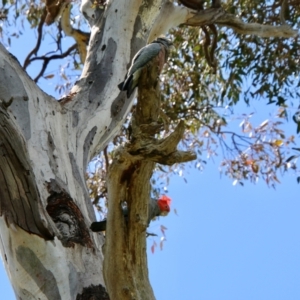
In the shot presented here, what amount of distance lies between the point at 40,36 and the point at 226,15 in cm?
160

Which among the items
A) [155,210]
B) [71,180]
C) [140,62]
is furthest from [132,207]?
[71,180]

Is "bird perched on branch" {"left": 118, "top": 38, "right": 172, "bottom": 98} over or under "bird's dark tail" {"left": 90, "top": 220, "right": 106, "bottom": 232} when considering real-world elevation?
over

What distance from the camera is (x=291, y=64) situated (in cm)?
606

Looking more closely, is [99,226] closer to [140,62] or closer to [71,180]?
[71,180]

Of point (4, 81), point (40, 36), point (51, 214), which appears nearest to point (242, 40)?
point (40, 36)

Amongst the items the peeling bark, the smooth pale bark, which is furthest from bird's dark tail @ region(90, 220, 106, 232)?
the peeling bark

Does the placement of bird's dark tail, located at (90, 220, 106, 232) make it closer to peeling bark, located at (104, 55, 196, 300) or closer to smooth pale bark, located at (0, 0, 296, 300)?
smooth pale bark, located at (0, 0, 296, 300)

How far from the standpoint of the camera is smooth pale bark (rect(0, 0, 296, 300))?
2020 mm

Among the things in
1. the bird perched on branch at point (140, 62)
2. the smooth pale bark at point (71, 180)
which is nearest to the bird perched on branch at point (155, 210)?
the smooth pale bark at point (71, 180)

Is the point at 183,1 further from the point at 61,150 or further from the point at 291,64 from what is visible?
the point at 61,150

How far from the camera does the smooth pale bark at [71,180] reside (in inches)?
79.5

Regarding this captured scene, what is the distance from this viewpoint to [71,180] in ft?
9.01

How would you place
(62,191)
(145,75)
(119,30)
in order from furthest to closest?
(119,30), (62,191), (145,75)

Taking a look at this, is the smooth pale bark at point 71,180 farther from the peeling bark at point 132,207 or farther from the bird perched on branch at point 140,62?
the bird perched on branch at point 140,62
